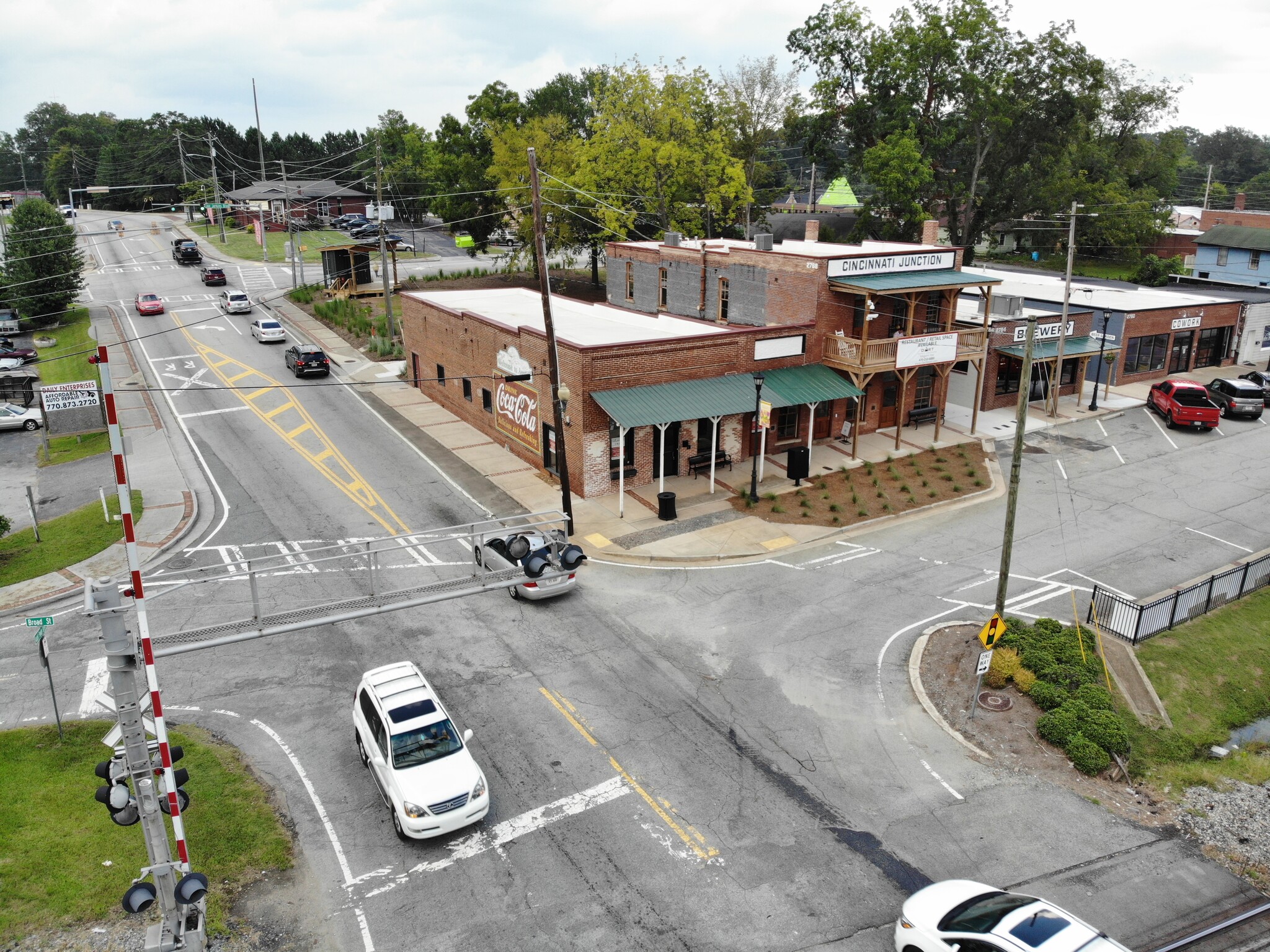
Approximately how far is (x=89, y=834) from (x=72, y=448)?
25.1 metres

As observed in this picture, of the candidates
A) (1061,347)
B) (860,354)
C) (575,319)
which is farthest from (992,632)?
(1061,347)

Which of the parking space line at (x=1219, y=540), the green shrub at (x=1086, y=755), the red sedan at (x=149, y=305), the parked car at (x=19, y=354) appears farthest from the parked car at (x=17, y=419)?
the parking space line at (x=1219, y=540)

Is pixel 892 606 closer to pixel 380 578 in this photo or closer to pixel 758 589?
pixel 758 589

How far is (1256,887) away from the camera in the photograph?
540 inches

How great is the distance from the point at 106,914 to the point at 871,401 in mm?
30040

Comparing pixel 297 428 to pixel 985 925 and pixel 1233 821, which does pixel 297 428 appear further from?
pixel 1233 821

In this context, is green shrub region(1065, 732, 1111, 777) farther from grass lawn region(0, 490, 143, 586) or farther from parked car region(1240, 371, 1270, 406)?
parked car region(1240, 371, 1270, 406)

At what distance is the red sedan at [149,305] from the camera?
56281 mm

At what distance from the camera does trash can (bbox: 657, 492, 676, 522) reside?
89.6ft

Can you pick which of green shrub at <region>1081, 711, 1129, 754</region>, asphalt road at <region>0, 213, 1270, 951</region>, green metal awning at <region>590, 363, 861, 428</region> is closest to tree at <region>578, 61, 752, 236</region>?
green metal awning at <region>590, 363, 861, 428</region>

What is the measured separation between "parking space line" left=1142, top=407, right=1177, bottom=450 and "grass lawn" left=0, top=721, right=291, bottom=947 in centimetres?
3497

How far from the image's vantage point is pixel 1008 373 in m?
40.3

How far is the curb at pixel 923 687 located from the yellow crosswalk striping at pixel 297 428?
14493mm

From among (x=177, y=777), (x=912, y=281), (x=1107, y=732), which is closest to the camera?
(x=177, y=777)
